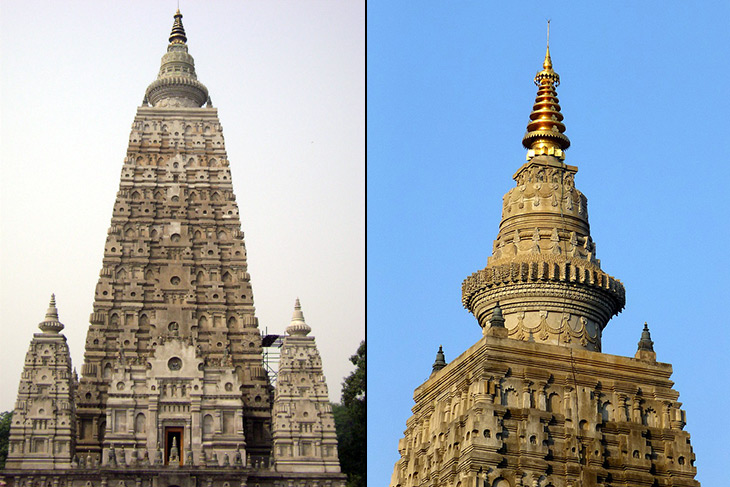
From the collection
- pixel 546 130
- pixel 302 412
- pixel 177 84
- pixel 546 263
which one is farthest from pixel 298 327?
pixel 546 263

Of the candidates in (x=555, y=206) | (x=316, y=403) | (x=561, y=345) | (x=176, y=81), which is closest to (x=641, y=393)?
(x=561, y=345)

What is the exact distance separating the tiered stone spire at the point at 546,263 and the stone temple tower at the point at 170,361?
18.9 m

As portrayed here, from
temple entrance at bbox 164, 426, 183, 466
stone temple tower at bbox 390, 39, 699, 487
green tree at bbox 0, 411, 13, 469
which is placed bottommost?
stone temple tower at bbox 390, 39, 699, 487

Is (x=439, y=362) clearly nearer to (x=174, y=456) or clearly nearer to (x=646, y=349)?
(x=646, y=349)

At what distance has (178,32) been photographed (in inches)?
2657

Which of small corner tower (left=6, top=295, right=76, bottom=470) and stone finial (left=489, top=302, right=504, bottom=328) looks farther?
small corner tower (left=6, top=295, right=76, bottom=470)

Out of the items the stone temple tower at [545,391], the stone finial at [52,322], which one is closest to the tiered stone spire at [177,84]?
the stone finial at [52,322]

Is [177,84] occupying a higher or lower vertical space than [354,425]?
higher

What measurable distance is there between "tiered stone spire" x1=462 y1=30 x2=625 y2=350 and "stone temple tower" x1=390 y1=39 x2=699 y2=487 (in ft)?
0.12

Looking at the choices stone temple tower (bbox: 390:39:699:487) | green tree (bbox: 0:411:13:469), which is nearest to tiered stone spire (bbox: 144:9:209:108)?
green tree (bbox: 0:411:13:469)

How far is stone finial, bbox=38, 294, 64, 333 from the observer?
58250 mm

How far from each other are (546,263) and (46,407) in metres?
24.8

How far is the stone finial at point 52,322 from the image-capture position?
5825 cm

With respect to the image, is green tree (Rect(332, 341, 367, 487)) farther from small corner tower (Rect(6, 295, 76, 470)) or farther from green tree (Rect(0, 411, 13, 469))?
green tree (Rect(0, 411, 13, 469))
